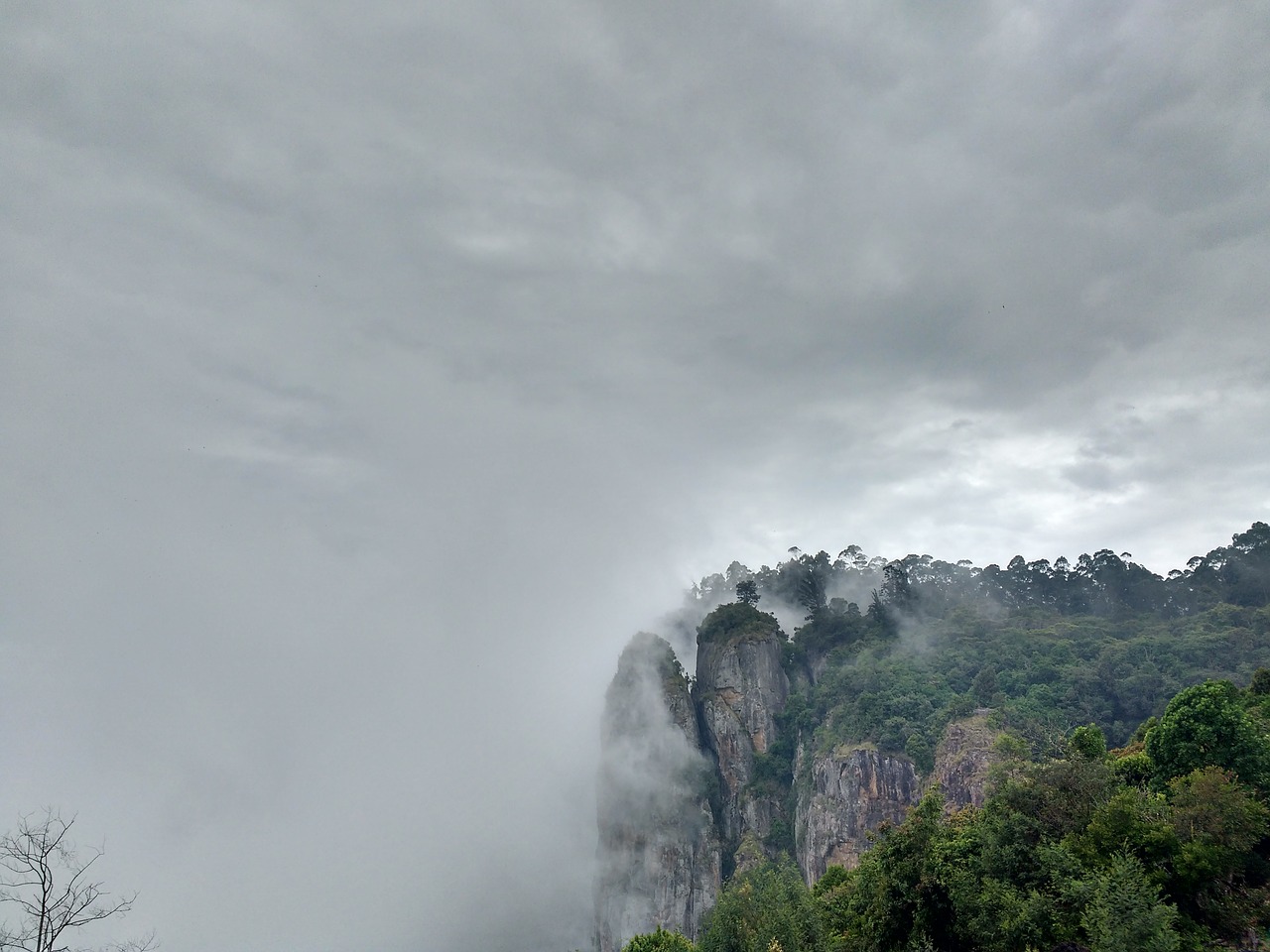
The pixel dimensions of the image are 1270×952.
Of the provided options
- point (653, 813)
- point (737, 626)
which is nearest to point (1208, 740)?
point (653, 813)

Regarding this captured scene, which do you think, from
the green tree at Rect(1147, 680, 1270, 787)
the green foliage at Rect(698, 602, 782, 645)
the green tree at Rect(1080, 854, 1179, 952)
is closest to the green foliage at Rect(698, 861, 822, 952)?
the green tree at Rect(1080, 854, 1179, 952)

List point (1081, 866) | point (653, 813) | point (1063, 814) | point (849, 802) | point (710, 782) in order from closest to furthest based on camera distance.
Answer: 1. point (1081, 866)
2. point (1063, 814)
3. point (849, 802)
4. point (653, 813)
5. point (710, 782)

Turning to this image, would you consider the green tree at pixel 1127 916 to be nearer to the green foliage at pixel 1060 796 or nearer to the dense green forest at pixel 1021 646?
the green foliage at pixel 1060 796

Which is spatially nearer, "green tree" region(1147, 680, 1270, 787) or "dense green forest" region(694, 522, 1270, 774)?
"green tree" region(1147, 680, 1270, 787)

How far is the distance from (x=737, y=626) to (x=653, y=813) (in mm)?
38921

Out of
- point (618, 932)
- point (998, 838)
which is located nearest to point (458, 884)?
point (618, 932)

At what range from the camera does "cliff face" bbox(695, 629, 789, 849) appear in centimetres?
13162

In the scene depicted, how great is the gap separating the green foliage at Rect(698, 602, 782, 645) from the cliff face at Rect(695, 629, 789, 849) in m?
0.71

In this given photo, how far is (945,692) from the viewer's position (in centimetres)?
11844

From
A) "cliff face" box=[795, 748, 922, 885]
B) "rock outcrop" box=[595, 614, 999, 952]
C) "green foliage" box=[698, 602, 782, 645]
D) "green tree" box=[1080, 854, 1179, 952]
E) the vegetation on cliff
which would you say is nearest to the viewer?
"green tree" box=[1080, 854, 1179, 952]

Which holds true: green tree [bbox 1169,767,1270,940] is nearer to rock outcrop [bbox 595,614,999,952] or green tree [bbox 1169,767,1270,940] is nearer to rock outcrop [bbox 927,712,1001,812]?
rock outcrop [bbox 927,712,1001,812]

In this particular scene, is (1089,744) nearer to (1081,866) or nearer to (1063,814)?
(1063,814)

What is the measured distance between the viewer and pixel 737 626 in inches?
5832

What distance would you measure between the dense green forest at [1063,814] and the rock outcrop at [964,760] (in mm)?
2381
